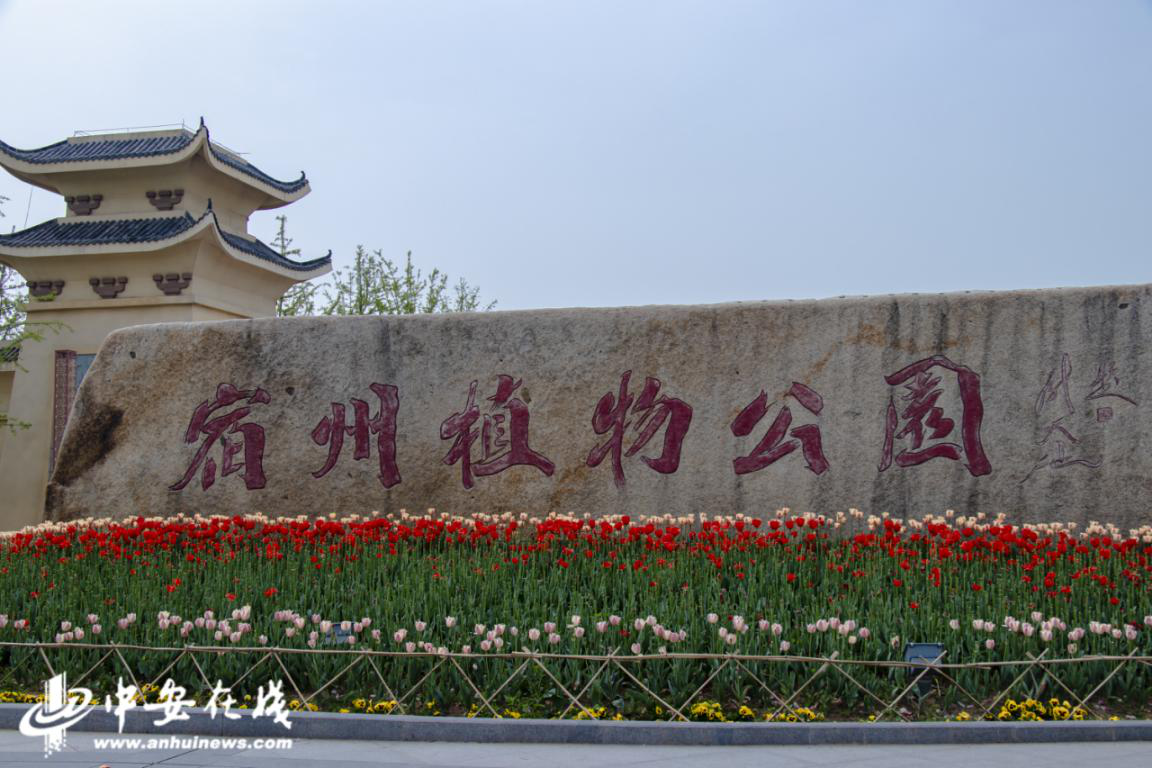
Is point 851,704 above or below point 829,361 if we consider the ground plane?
below

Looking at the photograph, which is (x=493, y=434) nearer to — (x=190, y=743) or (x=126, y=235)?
(x=190, y=743)

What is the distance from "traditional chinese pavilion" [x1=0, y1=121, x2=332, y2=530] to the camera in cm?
1465

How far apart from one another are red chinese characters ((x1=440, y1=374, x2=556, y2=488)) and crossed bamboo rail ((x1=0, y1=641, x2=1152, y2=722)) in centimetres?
393

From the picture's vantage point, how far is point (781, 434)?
27.3 feet

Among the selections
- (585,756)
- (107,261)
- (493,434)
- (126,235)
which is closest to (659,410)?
(493,434)

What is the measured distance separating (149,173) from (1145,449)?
1355 cm

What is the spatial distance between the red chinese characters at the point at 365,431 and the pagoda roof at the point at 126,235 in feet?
21.4

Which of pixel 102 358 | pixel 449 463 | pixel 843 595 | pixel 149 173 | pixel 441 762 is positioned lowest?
pixel 441 762

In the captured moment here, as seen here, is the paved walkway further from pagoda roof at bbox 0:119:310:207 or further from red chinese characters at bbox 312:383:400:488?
pagoda roof at bbox 0:119:310:207

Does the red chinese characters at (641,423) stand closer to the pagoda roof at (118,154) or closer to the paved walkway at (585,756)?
the paved walkway at (585,756)

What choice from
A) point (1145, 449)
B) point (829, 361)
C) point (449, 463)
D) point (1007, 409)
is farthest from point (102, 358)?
point (1145, 449)

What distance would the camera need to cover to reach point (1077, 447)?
789cm

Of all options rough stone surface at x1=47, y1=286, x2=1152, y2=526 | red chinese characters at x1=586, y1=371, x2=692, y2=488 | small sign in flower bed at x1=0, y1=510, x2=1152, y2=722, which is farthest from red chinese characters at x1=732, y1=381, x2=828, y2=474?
small sign in flower bed at x1=0, y1=510, x2=1152, y2=722

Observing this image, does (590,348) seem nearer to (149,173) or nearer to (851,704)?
(851,704)
